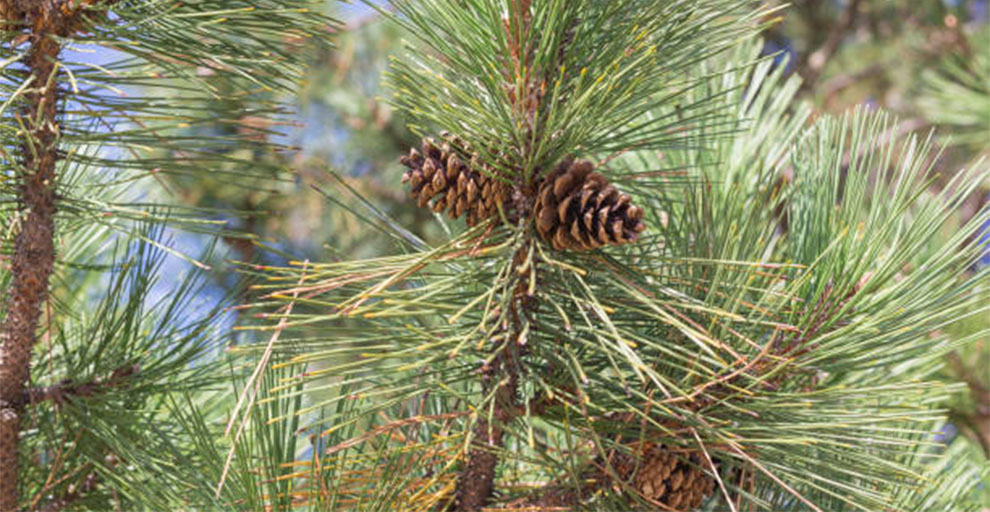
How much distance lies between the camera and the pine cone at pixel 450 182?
0.63m

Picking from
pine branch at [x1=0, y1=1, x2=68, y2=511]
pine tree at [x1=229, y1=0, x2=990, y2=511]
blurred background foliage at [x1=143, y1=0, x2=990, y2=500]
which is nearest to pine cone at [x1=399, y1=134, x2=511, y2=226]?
pine tree at [x1=229, y1=0, x2=990, y2=511]

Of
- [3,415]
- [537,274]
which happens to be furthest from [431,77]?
[3,415]

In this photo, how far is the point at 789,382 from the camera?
0.76 meters

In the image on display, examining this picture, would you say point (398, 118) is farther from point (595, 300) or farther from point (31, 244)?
point (595, 300)

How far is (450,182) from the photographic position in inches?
25.2

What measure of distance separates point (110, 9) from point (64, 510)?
1.43 ft

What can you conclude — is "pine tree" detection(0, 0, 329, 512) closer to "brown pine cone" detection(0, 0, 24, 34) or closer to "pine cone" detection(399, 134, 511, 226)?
"brown pine cone" detection(0, 0, 24, 34)

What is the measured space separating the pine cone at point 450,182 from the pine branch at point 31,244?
0.89ft

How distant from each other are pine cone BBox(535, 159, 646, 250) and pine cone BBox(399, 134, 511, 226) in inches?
1.4

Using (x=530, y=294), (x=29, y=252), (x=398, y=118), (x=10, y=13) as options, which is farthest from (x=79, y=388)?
(x=398, y=118)

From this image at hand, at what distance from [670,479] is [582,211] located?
0.71 ft

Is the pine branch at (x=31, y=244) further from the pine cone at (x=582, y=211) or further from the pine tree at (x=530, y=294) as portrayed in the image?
the pine cone at (x=582, y=211)

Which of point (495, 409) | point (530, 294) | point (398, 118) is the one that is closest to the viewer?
point (530, 294)

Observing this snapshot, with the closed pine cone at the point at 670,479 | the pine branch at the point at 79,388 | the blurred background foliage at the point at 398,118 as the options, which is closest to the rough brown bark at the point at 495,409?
the closed pine cone at the point at 670,479
